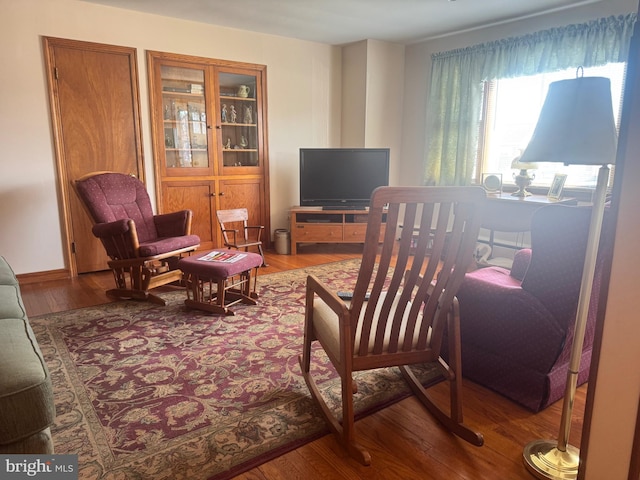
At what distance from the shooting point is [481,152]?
188 inches

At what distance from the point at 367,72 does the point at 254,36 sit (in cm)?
135

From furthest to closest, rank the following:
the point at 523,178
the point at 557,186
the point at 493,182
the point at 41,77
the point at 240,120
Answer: the point at 240,120 < the point at 493,182 < the point at 523,178 < the point at 557,186 < the point at 41,77

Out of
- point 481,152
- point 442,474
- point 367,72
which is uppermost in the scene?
point 367,72

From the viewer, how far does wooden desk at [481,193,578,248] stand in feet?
13.2

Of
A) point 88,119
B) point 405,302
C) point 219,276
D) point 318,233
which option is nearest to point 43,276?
point 88,119

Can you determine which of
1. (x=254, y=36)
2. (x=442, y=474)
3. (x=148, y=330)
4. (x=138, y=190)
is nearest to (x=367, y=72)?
(x=254, y=36)

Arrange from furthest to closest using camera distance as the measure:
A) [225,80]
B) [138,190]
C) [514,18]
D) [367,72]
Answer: [367,72] → [225,80] → [514,18] → [138,190]

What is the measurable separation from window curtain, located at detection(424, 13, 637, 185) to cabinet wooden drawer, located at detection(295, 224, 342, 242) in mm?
1254

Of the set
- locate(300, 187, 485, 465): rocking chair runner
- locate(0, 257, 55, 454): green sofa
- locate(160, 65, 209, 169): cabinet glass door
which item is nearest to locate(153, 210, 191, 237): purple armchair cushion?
locate(160, 65, 209, 169): cabinet glass door

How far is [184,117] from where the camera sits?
4570 millimetres

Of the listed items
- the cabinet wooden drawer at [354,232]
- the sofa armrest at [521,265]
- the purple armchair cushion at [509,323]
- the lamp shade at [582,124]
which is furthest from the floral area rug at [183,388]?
the cabinet wooden drawer at [354,232]

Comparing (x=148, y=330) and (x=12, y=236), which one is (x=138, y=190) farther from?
(x=148, y=330)

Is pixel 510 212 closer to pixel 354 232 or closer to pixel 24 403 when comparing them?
pixel 354 232

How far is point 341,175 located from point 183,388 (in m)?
3.37
